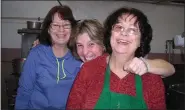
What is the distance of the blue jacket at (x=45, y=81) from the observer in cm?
146

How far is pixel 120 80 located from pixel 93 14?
3.60 meters

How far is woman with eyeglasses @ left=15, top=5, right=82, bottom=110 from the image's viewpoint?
4.82ft

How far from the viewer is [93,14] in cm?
460

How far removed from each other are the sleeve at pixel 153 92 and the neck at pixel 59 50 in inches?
27.9

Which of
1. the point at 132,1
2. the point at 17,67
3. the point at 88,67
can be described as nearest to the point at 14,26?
the point at 17,67

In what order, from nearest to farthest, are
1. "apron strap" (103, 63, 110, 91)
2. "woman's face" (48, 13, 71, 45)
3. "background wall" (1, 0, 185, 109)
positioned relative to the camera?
"apron strap" (103, 63, 110, 91) → "woman's face" (48, 13, 71, 45) → "background wall" (1, 0, 185, 109)

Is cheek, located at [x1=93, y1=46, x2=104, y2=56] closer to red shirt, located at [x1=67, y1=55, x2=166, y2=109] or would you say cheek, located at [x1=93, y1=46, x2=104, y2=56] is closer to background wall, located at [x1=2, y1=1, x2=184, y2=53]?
red shirt, located at [x1=67, y1=55, x2=166, y2=109]

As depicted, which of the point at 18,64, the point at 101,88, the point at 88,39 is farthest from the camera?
the point at 18,64

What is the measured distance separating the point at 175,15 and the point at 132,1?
3.63ft

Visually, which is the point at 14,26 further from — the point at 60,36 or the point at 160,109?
the point at 160,109

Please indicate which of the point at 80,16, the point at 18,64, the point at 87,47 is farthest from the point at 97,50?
the point at 80,16

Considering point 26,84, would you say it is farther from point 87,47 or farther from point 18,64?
point 18,64

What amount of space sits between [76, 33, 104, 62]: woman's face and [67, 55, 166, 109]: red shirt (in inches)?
12.3

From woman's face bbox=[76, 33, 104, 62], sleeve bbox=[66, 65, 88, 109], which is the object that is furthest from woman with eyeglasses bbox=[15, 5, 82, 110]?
sleeve bbox=[66, 65, 88, 109]
